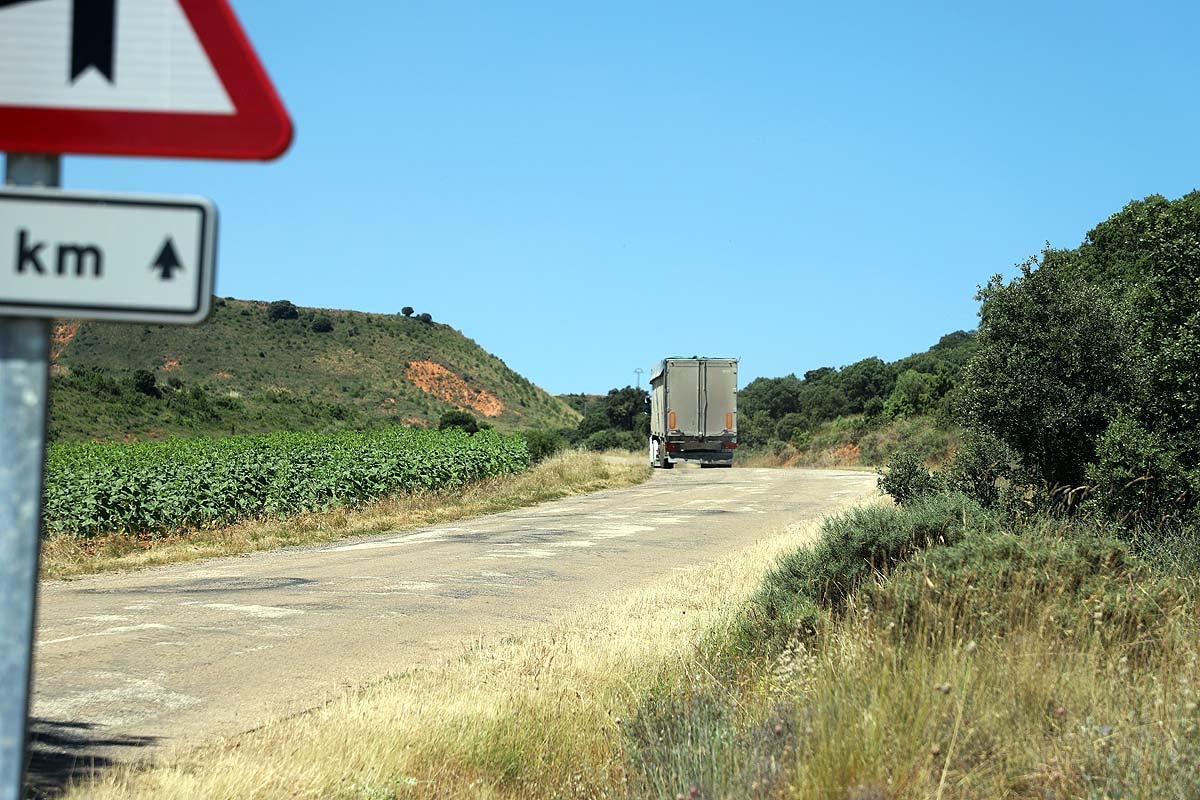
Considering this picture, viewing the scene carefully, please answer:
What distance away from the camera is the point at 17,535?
222 centimetres

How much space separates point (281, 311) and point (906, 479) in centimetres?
10007

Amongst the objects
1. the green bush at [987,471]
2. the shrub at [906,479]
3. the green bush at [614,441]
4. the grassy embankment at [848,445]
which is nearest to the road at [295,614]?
the shrub at [906,479]

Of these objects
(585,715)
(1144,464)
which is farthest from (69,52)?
(1144,464)

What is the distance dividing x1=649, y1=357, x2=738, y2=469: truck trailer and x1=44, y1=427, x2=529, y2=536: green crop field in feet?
45.7

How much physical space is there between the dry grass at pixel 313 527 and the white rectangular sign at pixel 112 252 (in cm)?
1354

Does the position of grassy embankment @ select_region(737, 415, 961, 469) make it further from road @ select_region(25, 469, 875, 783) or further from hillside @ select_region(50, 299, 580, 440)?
hillside @ select_region(50, 299, 580, 440)

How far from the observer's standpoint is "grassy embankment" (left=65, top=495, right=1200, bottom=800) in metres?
4.24

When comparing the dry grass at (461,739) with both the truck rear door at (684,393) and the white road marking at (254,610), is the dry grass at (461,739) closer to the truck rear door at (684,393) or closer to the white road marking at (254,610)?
the white road marking at (254,610)

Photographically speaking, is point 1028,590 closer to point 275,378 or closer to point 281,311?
point 275,378

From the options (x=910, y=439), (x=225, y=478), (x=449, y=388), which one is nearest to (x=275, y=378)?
(x=449, y=388)

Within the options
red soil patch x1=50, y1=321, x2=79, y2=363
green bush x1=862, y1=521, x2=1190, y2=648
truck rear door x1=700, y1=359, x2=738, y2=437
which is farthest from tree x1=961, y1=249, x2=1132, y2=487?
red soil patch x1=50, y1=321, x2=79, y2=363

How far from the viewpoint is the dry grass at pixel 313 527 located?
16.0 metres

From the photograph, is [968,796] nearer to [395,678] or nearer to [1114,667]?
[1114,667]

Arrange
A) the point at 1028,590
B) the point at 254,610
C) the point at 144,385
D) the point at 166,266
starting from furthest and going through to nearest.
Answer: the point at 144,385
the point at 254,610
the point at 1028,590
the point at 166,266
